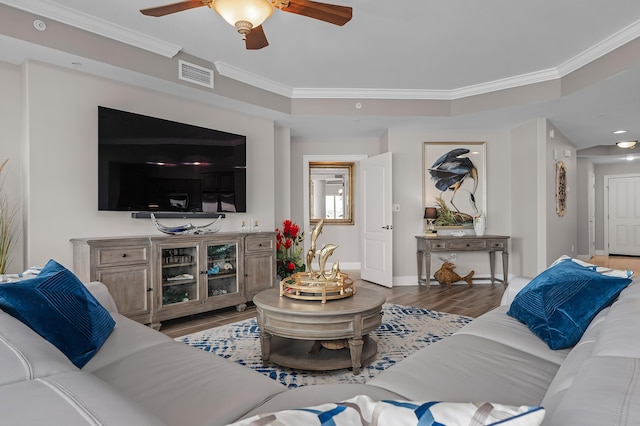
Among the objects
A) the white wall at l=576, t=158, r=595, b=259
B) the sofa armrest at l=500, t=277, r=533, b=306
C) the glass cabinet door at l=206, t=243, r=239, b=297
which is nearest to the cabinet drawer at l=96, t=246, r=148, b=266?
the glass cabinet door at l=206, t=243, r=239, b=297

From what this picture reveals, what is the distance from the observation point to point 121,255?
10.5 ft

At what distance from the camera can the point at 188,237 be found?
3666mm

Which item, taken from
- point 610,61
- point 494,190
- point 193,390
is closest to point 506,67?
point 610,61

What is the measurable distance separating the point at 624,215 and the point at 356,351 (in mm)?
10173

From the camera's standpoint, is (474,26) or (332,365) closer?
(332,365)

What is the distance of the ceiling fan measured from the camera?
219 cm

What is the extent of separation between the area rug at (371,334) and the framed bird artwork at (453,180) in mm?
2243

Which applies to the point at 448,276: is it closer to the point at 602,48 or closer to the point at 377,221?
the point at 377,221

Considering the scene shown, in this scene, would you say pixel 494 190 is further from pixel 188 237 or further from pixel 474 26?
pixel 188 237

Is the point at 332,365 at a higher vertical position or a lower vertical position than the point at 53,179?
lower

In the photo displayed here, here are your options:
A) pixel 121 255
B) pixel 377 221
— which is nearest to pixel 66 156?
pixel 121 255

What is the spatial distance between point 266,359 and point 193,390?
1.26 meters

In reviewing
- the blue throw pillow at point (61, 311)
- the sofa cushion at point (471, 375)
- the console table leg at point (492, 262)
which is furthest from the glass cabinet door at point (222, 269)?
the console table leg at point (492, 262)

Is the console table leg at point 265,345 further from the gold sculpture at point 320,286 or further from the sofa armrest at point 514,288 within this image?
the sofa armrest at point 514,288
